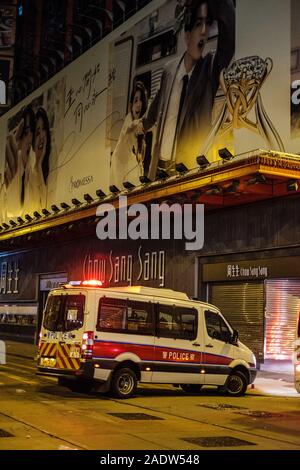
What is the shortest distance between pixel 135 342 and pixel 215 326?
7.92ft

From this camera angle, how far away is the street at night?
903 cm

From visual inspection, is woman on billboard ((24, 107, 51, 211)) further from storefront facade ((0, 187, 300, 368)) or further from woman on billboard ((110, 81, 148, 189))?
woman on billboard ((110, 81, 148, 189))

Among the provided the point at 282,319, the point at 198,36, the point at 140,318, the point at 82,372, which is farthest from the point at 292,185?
the point at 82,372

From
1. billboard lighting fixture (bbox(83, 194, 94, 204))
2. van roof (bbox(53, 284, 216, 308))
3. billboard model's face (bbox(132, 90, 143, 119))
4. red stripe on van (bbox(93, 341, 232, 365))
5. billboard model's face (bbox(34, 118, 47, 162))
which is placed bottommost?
red stripe on van (bbox(93, 341, 232, 365))

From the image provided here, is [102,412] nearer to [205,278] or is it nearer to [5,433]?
[5,433]

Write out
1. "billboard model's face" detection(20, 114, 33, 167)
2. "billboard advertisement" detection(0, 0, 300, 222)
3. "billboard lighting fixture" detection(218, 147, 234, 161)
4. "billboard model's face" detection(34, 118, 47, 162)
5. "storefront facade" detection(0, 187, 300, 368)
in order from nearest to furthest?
"billboard lighting fixture" detection(218, 147, 234, 161) → "storefront facade" detection(0, 187, 300, 368) → "billboard advertisement" detection(0, 0, 300, 222) → "billboard model's face" detection(34, 118, 47, 162) → "billboard model's face" detection(20, 114, 33, 167)

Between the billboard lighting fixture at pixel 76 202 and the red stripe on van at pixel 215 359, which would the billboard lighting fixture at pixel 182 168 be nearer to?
the red stripe on van at pixel 215 359

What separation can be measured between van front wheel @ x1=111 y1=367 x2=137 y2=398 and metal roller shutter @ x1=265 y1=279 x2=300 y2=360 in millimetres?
8043

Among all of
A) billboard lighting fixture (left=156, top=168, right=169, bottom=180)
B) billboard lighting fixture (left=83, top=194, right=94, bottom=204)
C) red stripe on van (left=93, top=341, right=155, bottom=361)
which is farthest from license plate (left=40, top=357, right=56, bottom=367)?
billboard lighting fixture (left=83, top=194, right=94, bottom=204)

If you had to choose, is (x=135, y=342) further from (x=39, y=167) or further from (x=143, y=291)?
(x=39, y=167)

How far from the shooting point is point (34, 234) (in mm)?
34438

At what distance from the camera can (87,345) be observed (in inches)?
561

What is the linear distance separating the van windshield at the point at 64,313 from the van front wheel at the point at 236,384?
14.1 feet

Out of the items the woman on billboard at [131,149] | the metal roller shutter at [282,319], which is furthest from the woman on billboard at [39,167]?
the metal roller shutter at [282,319]
